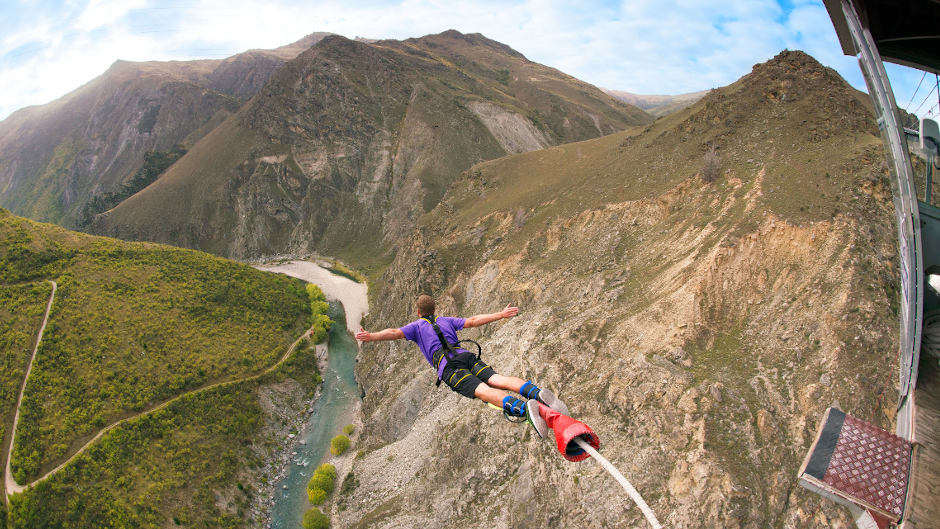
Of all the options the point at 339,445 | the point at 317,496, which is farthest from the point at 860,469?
the point at 339,445

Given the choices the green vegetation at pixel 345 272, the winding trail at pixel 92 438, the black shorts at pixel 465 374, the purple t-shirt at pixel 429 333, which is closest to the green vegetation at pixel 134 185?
the green vegetation at pixel 345 272

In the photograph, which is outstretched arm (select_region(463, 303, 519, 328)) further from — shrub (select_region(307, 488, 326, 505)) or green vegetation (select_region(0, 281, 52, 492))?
green vegetation (select_region(0, 281, 52, 492))

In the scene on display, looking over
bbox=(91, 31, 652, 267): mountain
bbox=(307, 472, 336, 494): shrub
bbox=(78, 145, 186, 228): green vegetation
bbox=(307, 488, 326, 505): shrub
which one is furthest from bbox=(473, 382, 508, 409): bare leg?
bbox=(78, 145, 186, 228): green vegetation

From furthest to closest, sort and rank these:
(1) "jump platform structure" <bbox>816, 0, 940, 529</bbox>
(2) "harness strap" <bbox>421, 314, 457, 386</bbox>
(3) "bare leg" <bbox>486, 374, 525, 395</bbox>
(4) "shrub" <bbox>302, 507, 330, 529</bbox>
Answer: (4) "shrub" <bbox>302, 507, 330, 529</bbox>
(2) "harness strap" <bbox>421, 314, 457, 386</bbox>
(3) "bare leg" <bbox>486, 374, 525, 395</bbox>
(1) "jump platform structure" <bbox>816, 0, 940, 529</bbox>

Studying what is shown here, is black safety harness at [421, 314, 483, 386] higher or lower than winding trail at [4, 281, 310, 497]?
higher

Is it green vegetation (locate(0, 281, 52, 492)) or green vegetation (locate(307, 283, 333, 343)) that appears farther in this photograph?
green vegetation (locate(307, 283, 333, 343))

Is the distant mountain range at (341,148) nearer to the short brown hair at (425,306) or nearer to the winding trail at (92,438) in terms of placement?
the winding trail at (92,438)

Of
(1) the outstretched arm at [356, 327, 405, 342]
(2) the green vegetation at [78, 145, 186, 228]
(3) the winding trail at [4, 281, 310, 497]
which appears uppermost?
(2) the green vegetation at [78, 145, 186, 228]
